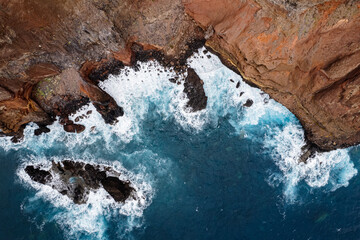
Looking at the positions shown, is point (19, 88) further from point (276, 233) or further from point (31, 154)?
point (276, 233)

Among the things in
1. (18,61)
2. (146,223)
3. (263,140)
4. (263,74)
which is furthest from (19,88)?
(263,140)

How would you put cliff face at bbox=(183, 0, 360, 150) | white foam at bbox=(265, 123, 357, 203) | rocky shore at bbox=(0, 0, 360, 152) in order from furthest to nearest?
white foam at bbox=(265, 123, 357, 203) < rocky shore at bbox=(0, 0, 360, 152) < cliff face at bbox=(183, 0, 360, 150)

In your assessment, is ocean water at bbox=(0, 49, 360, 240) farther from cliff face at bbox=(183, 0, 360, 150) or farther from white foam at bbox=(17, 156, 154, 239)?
cliff face at bbox=(183, 0, 360, 150)

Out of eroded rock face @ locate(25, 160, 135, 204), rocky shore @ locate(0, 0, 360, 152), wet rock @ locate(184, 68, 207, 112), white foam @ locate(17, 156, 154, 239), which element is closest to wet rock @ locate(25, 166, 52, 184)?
eroded rock face @ locate(25, 160, 135, 204)

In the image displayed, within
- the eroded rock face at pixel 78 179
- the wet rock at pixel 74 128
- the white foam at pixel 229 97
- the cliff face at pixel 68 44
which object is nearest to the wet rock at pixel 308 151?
the white foam at pixel 229 97

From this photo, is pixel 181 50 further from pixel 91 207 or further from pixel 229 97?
pixel 91 207

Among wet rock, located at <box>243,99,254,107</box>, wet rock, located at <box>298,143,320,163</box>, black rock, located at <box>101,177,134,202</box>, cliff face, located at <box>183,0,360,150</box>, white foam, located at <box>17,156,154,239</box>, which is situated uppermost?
cliff face, located at <box>183,0,360,150</box>

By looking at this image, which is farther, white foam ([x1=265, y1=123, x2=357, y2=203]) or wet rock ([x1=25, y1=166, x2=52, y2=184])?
wet rock ([x1=25, y1=166, x2=52, y2=184])
